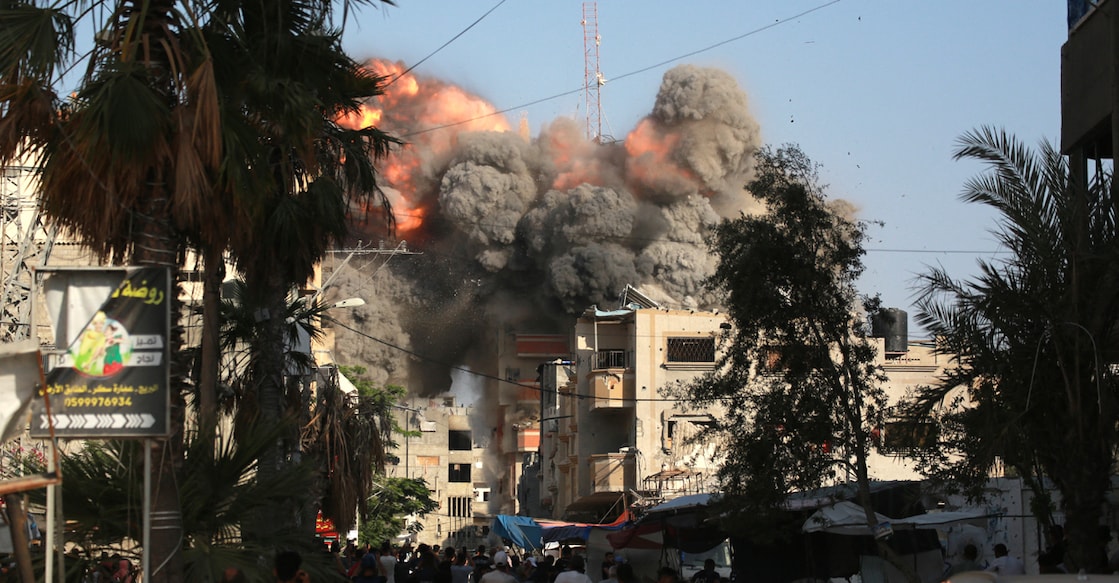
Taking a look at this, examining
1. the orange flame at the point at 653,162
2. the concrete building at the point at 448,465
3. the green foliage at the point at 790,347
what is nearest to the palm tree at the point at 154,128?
the green foliage at the point at 790,347

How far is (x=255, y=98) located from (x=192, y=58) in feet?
2.01

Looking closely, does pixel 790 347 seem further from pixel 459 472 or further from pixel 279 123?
pixel 459 472

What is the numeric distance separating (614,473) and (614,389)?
3.45 meters

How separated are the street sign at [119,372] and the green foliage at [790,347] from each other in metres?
11.9

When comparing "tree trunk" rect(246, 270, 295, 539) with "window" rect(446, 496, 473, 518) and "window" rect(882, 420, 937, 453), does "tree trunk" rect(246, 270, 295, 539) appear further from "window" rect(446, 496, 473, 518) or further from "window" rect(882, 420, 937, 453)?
"window" rect(446, 496, 473, 518)

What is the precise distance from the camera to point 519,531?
3778cm

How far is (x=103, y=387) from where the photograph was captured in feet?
29.1

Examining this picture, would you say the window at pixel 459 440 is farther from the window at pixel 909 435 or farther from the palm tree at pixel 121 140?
the palm tree at pixel 121 140

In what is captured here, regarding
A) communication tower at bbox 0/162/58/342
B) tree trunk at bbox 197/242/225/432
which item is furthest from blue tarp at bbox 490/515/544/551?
tree trunk at bbox 197/242/225/432

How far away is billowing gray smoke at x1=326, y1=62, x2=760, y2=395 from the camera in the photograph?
7650 centimetres

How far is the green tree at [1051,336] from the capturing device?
13570mm

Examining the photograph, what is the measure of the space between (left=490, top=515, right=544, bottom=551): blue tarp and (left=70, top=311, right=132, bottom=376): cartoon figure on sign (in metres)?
28.6

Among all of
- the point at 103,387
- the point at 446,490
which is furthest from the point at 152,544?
the point at 446,490

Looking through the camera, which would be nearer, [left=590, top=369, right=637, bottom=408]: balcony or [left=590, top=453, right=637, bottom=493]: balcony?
[left=590, top=453, right=637, bottom=493]: balcony
